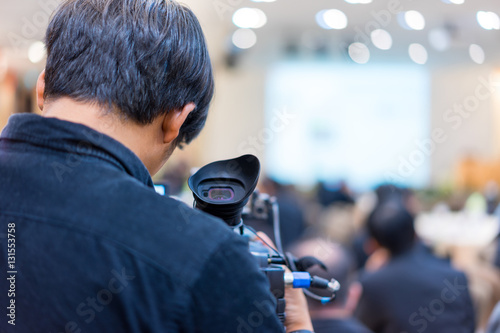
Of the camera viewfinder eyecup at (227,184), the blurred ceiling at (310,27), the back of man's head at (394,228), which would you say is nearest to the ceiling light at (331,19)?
the blurred ceiling at (310,27)

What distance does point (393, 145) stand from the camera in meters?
10.1

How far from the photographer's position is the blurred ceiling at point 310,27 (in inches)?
187

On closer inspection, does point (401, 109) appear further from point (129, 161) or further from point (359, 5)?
point (129, 161)

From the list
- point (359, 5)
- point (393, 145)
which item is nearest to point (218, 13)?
point (359, 5)

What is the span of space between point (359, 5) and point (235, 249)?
5821 mm

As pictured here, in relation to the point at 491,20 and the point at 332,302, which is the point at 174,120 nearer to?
the point at 332,302

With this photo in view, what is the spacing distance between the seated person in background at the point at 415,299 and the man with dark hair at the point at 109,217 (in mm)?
1486

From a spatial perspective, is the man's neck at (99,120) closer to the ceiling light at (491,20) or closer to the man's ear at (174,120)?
the man's ear at (174,120)

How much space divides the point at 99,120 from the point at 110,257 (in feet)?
0.61

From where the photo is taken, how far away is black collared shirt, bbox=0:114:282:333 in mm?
558

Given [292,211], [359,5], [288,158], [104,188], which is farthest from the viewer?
[288,158]
